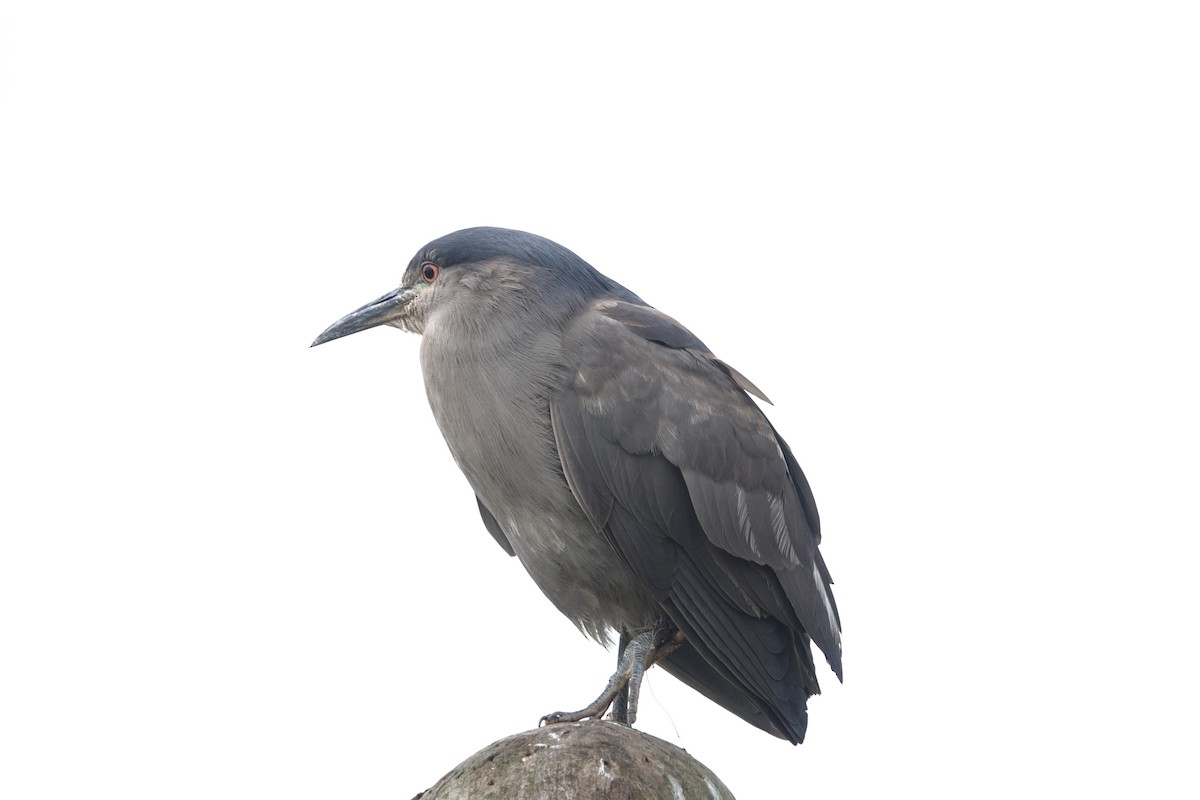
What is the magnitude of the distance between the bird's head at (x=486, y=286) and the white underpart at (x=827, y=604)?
1.89 m

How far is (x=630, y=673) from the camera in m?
6.58

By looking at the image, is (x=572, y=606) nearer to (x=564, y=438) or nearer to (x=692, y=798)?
(x=564, y=438)

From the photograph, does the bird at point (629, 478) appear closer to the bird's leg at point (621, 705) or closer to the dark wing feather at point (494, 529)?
the bird's leg at point (621, 705)

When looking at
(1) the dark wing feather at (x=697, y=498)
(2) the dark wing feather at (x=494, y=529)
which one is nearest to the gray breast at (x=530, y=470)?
(1) the dark wing feather at (x=697, y=498)

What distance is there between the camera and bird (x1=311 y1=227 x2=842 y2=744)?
6.51 m

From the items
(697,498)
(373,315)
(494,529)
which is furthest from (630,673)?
(373,315)

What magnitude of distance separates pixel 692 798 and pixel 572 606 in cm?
178

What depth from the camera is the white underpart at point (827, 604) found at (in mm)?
7070

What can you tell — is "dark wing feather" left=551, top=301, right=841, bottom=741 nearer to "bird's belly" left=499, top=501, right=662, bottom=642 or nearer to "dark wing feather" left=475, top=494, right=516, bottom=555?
"bird's belly" left=499, top=501, right=662, bottom=642

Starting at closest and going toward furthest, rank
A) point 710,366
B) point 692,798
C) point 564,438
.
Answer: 1. point 692,798
2. point 564,438
3. point 710,366

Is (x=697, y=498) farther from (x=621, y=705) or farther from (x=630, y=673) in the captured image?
(x=621, y=705)

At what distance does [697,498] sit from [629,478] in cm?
39

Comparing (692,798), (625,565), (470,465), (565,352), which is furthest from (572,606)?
(692,798)

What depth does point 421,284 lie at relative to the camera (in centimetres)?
745
